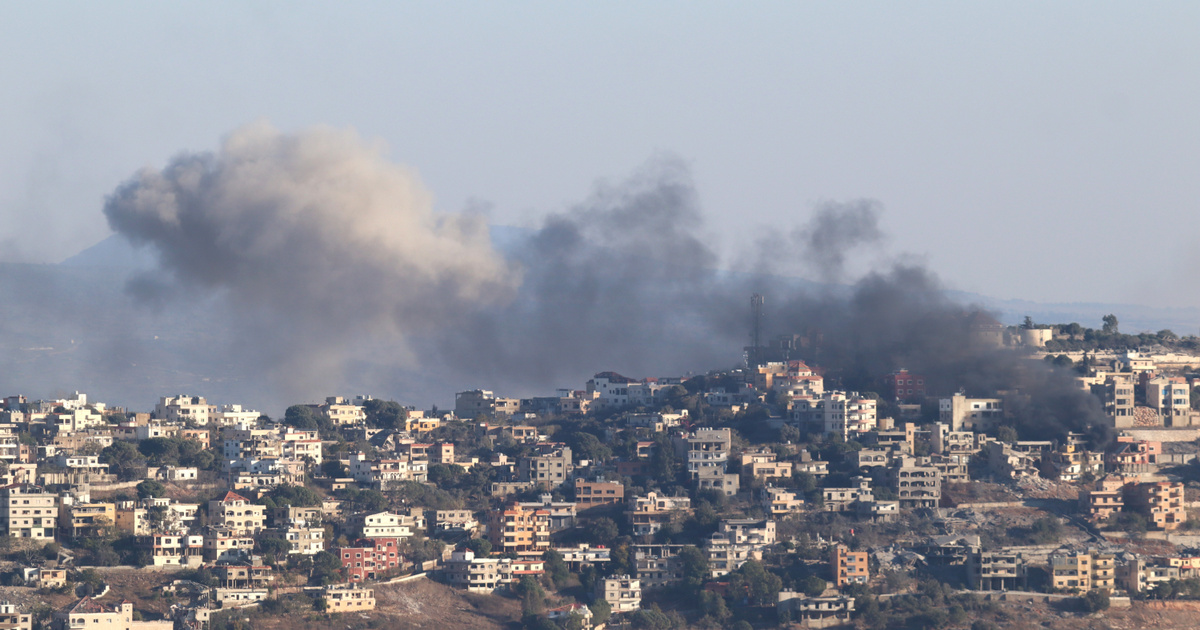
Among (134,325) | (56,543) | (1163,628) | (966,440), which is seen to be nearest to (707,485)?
(966,440)

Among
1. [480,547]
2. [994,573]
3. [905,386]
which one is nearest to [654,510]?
[480,547]

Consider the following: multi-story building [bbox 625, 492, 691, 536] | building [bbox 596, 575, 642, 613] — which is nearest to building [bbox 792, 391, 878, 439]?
multi-story building [bbox 625, 492, 691, 536]

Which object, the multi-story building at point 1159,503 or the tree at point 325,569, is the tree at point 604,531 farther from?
the multi-story building at point 1159,503

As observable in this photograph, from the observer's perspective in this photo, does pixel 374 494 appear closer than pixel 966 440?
Yes

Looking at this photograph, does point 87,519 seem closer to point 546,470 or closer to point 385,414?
point 546,470

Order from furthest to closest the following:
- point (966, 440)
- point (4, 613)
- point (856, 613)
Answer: point (966, 440), point (856, 613), point (4, 613)

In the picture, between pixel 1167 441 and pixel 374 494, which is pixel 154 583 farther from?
pixel 1167 441
